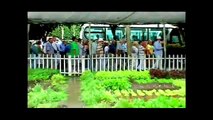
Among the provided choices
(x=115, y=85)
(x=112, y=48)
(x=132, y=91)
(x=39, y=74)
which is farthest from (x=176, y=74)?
(x=112, y=48)

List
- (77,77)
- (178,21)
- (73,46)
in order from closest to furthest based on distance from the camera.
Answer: (178,21) → (77,77) → (73,46)

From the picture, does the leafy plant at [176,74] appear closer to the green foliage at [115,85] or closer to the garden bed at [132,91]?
the garden bed at [132,91]

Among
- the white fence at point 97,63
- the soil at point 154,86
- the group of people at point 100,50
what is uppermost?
the group of people at point 100,50

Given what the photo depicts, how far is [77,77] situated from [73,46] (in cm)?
228

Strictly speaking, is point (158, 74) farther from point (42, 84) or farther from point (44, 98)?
point (44, 98)

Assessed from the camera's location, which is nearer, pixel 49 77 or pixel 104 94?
pixel 104 94

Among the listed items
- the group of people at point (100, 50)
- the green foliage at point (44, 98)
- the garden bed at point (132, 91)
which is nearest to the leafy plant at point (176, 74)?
the garden bed at point (132, 91)

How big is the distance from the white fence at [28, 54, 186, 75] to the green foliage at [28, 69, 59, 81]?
145 centimetres

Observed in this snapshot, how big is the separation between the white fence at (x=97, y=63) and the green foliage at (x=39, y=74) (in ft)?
4.77

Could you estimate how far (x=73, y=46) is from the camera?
2089 cm

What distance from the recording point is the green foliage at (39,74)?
55.1 feet
